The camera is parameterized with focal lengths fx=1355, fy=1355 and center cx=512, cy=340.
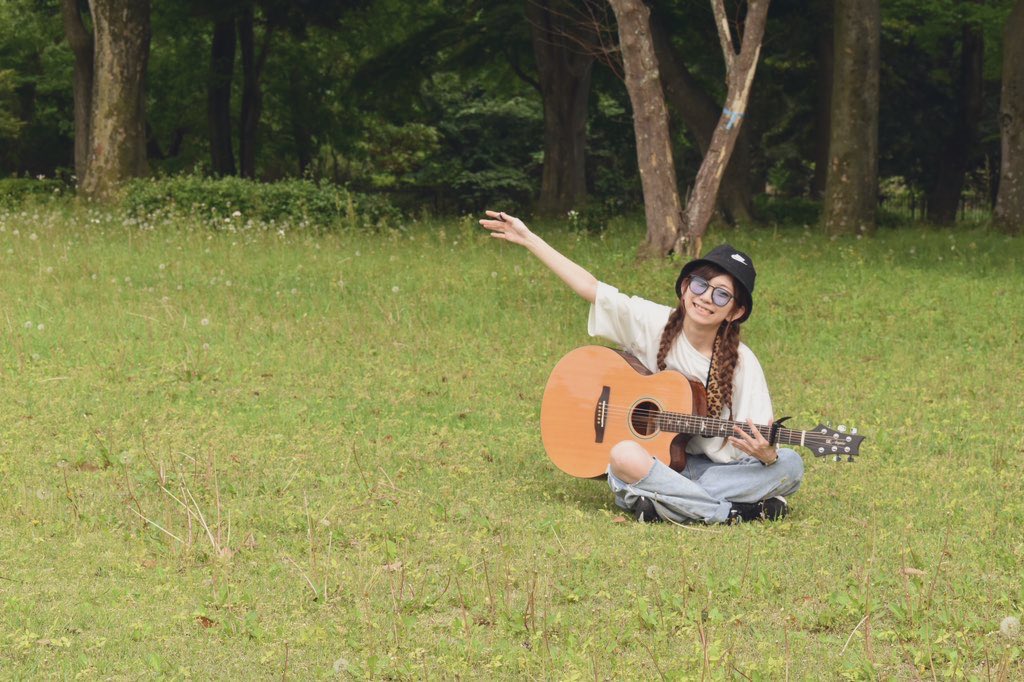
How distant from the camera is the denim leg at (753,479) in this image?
22.0 feet

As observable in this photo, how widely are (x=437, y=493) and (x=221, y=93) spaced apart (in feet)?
82.6

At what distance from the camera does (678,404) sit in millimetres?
6719

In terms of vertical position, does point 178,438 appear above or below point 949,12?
below

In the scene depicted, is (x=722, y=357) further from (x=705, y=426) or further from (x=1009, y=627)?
(x=1009, y=627)

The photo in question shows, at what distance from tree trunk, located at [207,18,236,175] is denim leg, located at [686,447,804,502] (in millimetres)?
24491

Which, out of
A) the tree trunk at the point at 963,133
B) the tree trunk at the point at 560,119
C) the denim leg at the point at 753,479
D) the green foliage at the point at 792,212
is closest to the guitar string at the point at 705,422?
the denim leg at the point at 753,479

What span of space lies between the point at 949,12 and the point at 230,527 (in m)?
19.6

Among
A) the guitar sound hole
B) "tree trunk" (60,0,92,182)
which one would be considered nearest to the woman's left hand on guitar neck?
the guitar sound hole

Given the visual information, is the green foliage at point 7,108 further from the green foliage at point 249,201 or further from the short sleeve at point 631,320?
the short sleeve at point 631,320

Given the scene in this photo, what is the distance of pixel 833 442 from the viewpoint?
611cm

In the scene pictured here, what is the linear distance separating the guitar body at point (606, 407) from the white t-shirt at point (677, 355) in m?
0.11

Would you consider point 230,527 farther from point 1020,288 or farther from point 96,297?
point 1020,288

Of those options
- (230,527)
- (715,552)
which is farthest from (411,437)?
(715,552)

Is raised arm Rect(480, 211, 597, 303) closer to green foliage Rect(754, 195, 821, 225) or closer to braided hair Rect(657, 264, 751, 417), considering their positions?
braided hair Rect(657, 264, 751, 417)
